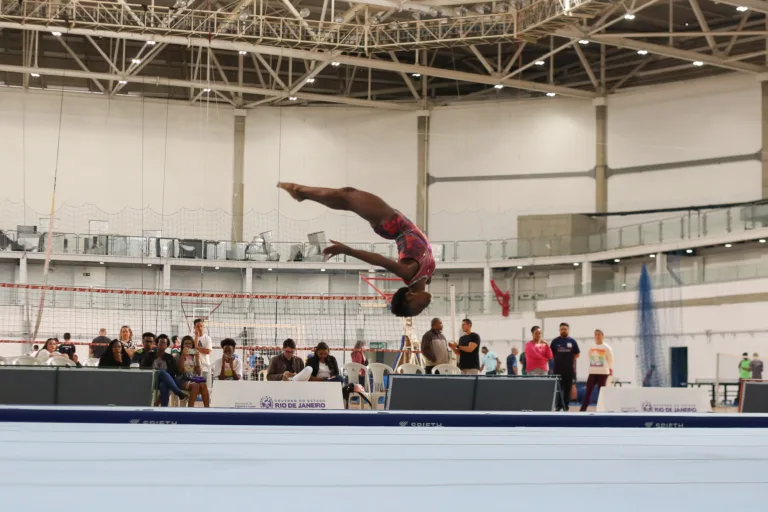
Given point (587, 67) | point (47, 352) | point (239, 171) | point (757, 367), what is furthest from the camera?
point (239, 171)

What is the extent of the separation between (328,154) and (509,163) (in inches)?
276

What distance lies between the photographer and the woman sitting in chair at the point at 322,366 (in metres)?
12.5

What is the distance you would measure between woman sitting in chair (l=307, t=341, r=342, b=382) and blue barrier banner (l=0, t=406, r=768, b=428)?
4.10 metres

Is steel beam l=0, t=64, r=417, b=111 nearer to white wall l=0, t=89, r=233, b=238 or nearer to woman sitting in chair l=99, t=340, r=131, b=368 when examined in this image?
white wall l=0, t=89, r=233, b=238

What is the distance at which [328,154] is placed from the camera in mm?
36125

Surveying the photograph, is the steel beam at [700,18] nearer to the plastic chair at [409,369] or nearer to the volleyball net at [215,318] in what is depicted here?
the volleyball net at [215,318]

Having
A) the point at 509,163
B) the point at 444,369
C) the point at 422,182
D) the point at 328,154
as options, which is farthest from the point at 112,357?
the point at 509,163

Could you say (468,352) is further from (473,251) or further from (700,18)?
(473,251)

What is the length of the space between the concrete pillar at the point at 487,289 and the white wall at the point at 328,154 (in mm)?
3833

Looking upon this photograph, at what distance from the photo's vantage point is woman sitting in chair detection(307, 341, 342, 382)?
1247cm

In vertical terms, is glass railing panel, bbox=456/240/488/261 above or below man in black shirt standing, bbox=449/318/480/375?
above

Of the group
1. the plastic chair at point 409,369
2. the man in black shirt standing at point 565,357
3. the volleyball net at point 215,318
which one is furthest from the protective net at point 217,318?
the man in black shirt standing at point 565,357

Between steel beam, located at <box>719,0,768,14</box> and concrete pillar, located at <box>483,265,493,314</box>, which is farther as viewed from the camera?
concrete pillar, located at <box>483,265,493,314</box>

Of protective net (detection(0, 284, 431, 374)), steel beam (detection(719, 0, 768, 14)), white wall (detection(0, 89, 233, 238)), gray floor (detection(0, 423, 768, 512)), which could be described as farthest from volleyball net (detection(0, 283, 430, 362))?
gray floor (detection(0, 423, 768, 512))
